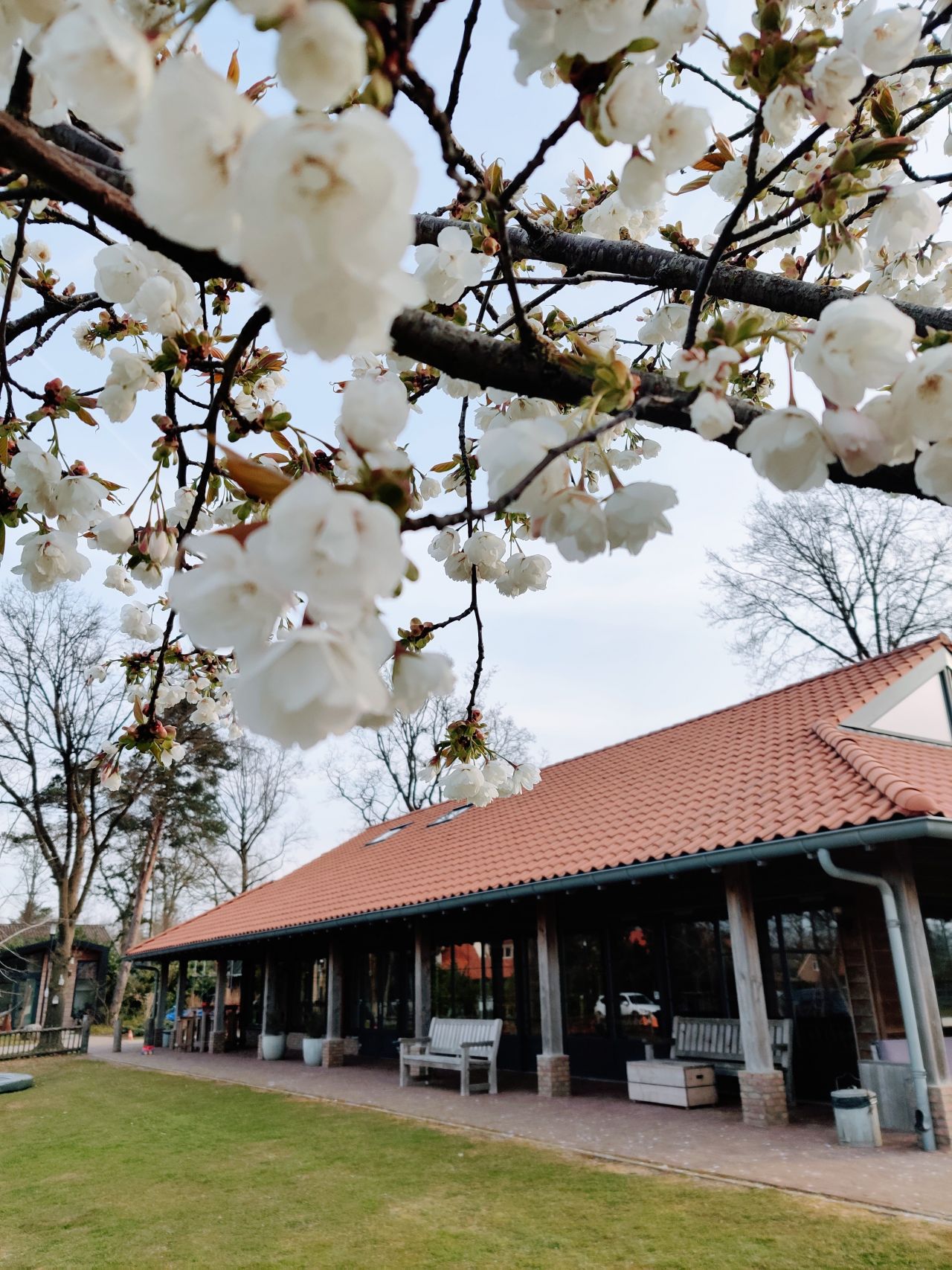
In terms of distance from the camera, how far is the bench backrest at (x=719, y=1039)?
348 inches

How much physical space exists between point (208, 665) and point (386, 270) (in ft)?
10.2

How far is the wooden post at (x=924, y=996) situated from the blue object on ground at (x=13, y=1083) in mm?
13872

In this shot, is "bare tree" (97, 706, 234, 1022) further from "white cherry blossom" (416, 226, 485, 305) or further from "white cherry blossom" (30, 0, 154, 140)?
"white cherry blossom" (30, 0, 154, 140)

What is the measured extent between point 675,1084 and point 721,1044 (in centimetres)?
72

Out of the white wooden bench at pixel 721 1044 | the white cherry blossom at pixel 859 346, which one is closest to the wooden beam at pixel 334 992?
the white wooden bench at pixel 721 1044

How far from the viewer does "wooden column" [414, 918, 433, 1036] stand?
41.5 ft

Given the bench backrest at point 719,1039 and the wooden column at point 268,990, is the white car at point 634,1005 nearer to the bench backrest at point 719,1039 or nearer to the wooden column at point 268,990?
the bench backrest at point 719,1039

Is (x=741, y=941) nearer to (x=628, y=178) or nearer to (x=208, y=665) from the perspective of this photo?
(x=208, y=665)

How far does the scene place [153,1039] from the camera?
22297mm

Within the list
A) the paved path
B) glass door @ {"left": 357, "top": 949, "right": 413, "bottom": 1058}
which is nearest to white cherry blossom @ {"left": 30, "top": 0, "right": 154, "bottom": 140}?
the paved path

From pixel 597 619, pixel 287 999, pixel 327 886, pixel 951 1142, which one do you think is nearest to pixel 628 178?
pixel 597 619

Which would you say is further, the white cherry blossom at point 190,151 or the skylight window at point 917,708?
the skylight window at point 917,708

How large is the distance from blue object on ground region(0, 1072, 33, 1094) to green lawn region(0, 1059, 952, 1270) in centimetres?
578

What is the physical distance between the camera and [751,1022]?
26.3ft
